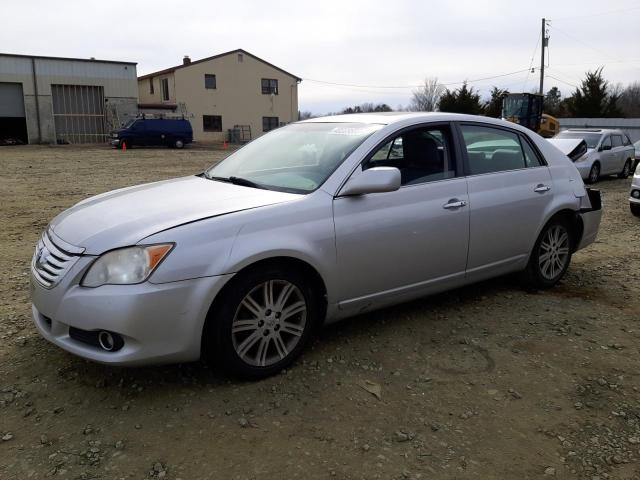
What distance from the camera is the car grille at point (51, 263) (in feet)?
9.87

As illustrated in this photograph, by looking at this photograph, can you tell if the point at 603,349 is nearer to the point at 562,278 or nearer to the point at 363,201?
the point at 562,278

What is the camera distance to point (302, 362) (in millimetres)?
3555

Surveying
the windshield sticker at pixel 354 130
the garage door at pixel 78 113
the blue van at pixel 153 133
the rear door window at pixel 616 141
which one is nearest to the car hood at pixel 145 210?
the windshield sticker at pixel 354 130

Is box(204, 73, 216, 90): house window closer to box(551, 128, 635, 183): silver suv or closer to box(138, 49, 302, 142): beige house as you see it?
box(138, 49, 302, 142): beige house

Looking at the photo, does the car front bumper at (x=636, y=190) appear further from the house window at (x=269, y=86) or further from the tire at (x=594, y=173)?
the house window at (x=269, y=86)

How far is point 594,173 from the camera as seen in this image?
585 inches

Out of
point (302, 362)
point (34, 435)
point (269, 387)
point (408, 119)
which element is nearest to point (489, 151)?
point (408, 119)

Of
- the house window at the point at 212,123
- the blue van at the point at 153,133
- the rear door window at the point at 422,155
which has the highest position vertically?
the house window at the point at 212,123

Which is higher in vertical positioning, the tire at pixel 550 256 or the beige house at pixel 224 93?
the beige house at pixel 224 93

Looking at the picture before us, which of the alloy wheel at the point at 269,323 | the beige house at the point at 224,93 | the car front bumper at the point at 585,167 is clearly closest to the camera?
the alloy wheel at the point at 269,323

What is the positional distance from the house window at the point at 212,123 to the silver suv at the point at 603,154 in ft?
116

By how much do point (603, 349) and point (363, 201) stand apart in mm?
2018

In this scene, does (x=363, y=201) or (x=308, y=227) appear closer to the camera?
(x=308, y=227)

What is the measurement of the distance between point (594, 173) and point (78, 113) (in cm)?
3549
